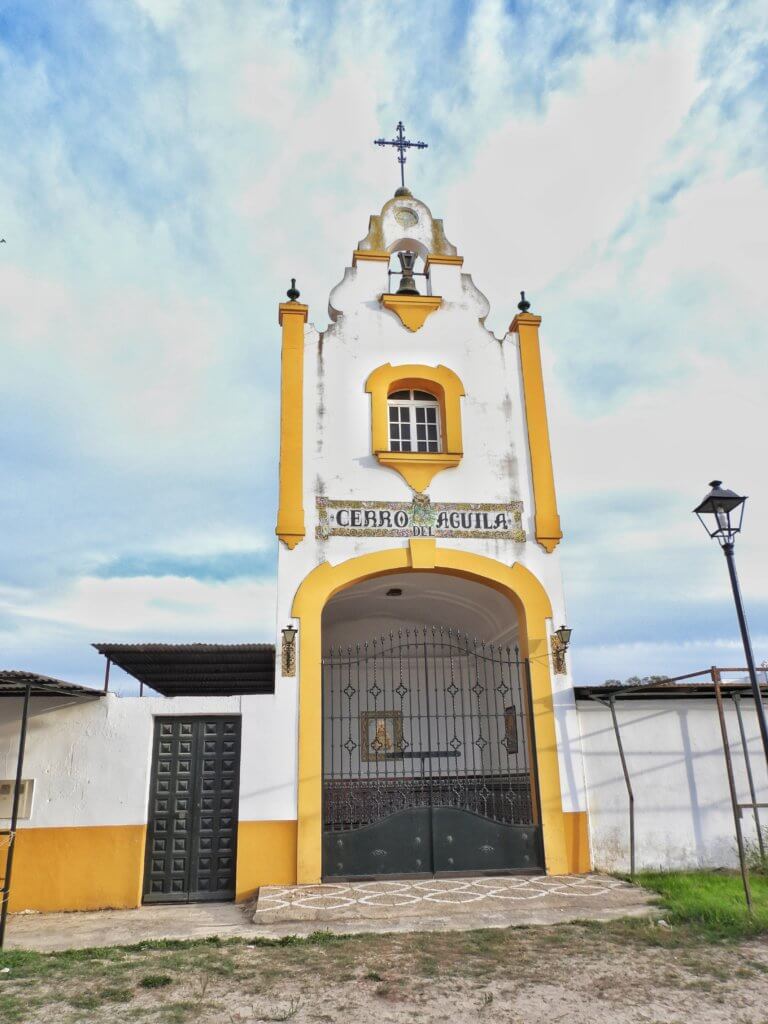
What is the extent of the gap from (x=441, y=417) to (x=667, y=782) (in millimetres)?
6326

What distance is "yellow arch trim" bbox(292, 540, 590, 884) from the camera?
925 cm

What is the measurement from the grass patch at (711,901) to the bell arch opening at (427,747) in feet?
5.37

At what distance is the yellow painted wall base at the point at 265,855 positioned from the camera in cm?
892

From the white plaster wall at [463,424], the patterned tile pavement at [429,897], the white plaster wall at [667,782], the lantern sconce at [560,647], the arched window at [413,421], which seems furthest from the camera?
the arched window at [413,421]

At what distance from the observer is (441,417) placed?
1181 cm

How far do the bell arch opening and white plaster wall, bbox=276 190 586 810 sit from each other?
2.36 feet

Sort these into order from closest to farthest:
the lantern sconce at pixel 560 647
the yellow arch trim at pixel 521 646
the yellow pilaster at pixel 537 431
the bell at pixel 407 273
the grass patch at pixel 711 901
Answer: the grass patch at pixel 711 901 → the yellow arch trim at pixel 521 646 → the lantern sconce at pixel 560 647 → the yellow pilaster at pixel 537 431 → the bell at pixel 407 273

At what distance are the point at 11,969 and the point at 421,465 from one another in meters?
7.70

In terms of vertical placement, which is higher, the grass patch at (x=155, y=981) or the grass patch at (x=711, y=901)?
the grass patch at (x=711, y=901)

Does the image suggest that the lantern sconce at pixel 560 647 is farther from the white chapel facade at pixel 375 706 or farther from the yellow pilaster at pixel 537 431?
the yellow pilaster at pixel 537 431

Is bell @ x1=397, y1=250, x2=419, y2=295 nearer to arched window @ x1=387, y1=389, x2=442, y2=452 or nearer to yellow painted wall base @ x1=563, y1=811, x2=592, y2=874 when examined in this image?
arched window @ x1=387, y1=389, x2=442, y2=452

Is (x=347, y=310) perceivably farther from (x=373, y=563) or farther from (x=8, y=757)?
(x=8, y=757)

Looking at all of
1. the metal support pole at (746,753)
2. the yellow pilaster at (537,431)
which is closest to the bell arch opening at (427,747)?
the yellow pilaster at (537,431)

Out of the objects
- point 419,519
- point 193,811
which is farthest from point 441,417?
point 193,811
